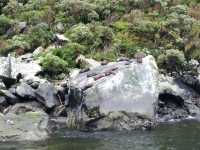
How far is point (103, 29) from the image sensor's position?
4734 centimetres

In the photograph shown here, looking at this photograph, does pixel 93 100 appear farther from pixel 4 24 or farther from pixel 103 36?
pixel 4 24

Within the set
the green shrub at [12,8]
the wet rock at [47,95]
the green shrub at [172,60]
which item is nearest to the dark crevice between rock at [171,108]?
the green shrub at [172,60]

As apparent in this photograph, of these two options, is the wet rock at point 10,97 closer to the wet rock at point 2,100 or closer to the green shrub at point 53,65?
the wet rock at point 2,100

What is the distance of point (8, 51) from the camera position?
1876 inches

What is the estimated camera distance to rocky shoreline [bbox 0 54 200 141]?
3206 cm

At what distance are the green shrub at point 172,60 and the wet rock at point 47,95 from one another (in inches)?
407

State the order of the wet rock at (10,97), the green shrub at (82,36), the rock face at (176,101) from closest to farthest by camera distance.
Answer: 1. the wet rock at (10,97)
2. the rock face at (176,101)
3. the green shrub at (82,36)

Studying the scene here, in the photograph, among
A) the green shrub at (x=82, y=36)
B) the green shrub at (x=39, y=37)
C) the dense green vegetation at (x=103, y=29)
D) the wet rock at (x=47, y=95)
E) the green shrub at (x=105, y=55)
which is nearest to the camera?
the wet rock at (x=47, y=95)

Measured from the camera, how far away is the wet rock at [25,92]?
115 ft

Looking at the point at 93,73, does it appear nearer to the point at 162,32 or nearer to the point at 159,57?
the point at 159,57

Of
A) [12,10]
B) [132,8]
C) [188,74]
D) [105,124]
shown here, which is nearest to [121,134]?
[105,124]

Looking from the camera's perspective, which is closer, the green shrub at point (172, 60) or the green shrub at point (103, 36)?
the green shrub at point (172, 60)

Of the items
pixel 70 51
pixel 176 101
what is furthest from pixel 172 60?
pixel 70 51

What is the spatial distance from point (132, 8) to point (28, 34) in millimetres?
10944
